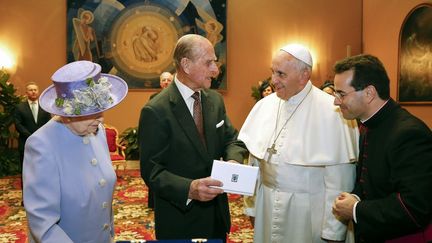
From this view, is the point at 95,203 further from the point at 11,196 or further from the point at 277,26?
the point at 277,26

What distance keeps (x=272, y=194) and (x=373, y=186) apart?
30.5 inches

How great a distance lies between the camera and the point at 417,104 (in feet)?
23.3

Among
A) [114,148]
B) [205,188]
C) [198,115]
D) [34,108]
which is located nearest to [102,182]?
[205,188]

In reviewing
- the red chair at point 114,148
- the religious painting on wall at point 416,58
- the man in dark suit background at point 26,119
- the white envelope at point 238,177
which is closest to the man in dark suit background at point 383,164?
the white envelope at point 238,177

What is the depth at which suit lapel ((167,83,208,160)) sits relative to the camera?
249 cm

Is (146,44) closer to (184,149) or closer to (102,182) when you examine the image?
(184,149)

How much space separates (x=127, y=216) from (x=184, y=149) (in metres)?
3.78

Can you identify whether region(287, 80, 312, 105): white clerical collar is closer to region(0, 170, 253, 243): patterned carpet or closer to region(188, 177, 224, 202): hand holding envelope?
region(188, 177, 224, 202): hand holding envelope

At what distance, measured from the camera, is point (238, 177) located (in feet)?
7.34

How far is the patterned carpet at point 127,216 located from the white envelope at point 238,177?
9.19 feet

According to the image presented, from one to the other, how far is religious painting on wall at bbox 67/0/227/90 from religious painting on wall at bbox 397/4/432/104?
4.13 metres

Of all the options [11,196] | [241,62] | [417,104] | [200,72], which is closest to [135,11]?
[241,62]

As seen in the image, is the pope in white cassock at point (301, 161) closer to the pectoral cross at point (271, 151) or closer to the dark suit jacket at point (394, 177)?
the pectoral cross at point (271, 151)

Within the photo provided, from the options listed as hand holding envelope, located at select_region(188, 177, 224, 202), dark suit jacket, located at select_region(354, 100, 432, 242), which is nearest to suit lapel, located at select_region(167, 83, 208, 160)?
hand holding envelope, located at select_region(188, 177, 224, 202)
